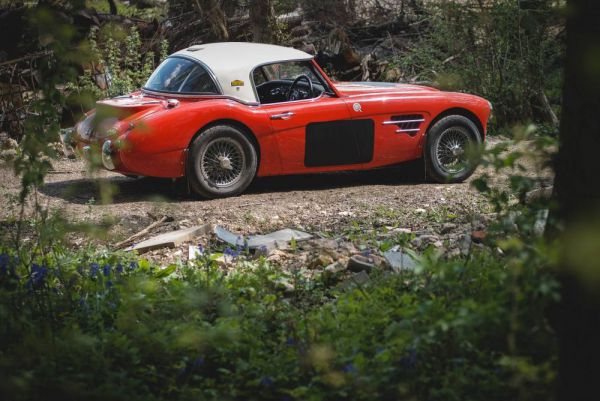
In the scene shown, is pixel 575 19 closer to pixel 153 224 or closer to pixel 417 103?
pixel 153 224

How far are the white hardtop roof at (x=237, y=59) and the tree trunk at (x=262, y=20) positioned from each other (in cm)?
423

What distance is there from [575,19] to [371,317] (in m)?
1.62

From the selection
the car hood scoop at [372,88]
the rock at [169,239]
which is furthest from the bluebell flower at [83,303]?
the car hood scoop at [372,88]

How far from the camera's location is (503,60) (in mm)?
12625

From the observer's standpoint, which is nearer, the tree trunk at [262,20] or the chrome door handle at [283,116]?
the chrome door handle at [283,116]

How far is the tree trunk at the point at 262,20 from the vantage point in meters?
13.0

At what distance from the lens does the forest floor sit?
6469 mm

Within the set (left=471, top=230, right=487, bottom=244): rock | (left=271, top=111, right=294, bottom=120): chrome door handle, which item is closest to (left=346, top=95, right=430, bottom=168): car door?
(left=271, top=111, right=294, bottom=120): chrome door handle

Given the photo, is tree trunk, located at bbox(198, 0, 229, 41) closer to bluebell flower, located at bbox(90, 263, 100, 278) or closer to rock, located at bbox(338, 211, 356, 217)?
rock, located at bbox(338, 211, 356, 217)

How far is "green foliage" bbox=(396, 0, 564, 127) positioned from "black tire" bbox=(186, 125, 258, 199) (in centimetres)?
468

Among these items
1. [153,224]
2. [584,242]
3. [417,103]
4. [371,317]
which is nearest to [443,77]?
[417,103]

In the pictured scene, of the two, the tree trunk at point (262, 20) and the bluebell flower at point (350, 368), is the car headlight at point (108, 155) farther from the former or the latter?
the tree trunk at point (262, 20)

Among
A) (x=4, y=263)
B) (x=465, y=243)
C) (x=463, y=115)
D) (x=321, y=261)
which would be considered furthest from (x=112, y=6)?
(x=4, y=263)

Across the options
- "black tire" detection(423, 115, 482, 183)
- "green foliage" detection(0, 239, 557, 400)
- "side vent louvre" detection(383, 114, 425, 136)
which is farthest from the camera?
"black tire" detection(423, 115, 482, 183)
